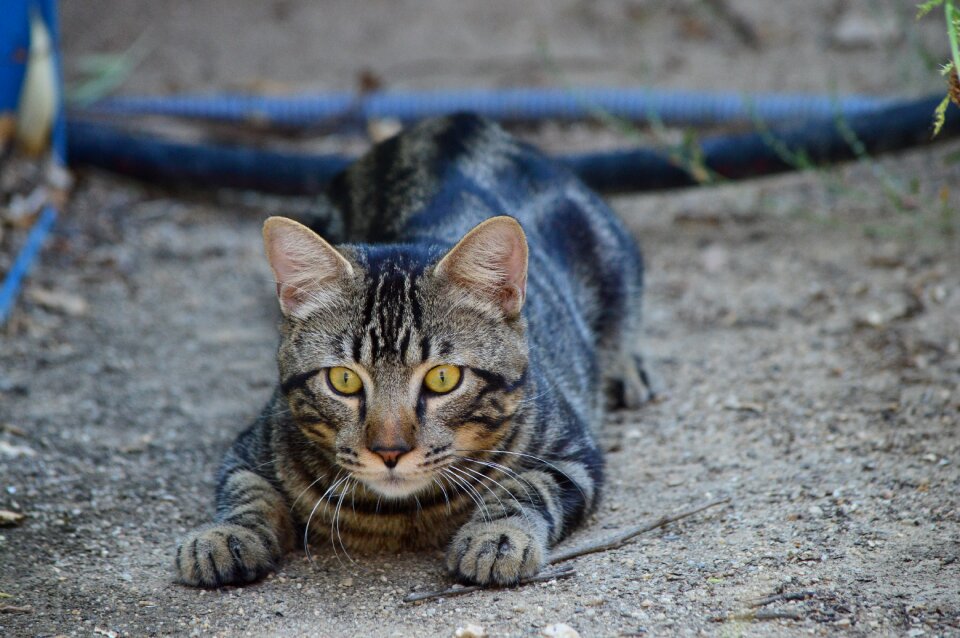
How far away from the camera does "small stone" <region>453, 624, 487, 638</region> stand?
260 centimetres

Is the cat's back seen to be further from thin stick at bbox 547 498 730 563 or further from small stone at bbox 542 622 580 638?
small stone at bbox 542 622 580 638

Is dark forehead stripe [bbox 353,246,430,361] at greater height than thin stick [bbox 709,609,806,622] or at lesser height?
greater

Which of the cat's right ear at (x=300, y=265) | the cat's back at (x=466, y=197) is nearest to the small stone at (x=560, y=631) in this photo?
the cat's right ear at (x=300, y=265)

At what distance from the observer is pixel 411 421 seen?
284 cm

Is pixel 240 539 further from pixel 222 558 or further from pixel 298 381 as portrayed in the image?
pixel 298 381

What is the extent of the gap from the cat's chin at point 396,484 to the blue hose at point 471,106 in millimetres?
3886

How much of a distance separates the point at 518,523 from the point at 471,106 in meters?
4.01

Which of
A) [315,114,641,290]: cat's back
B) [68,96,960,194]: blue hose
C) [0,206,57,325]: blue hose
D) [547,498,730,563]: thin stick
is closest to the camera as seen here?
[547,498,730,563]: thin stick

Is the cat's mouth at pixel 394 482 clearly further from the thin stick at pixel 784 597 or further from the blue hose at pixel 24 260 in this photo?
the blue hose at pixel 24 260

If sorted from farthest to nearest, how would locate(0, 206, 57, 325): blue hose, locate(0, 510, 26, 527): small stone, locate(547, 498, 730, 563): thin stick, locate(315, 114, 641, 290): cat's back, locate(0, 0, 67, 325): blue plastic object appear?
locate(0, 0, 67, 325): blue plastic object < locate(0, 206, 57, 325): blue hose < locate(315, 114, 641, 290): cat's back < locate(0, 510, 26, 527): small stone < locate(547, 498, 730, 563): thin stick

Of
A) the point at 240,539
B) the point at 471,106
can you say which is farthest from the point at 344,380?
the point at 471,106

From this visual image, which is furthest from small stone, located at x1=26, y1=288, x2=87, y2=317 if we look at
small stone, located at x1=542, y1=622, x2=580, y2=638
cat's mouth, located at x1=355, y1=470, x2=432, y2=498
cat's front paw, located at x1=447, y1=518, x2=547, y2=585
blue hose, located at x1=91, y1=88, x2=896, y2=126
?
small stone, located at x1=542, y1=622, x2=580, y2=638

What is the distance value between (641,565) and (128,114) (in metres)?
4.93

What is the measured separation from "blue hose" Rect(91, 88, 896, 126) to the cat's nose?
394 cm
